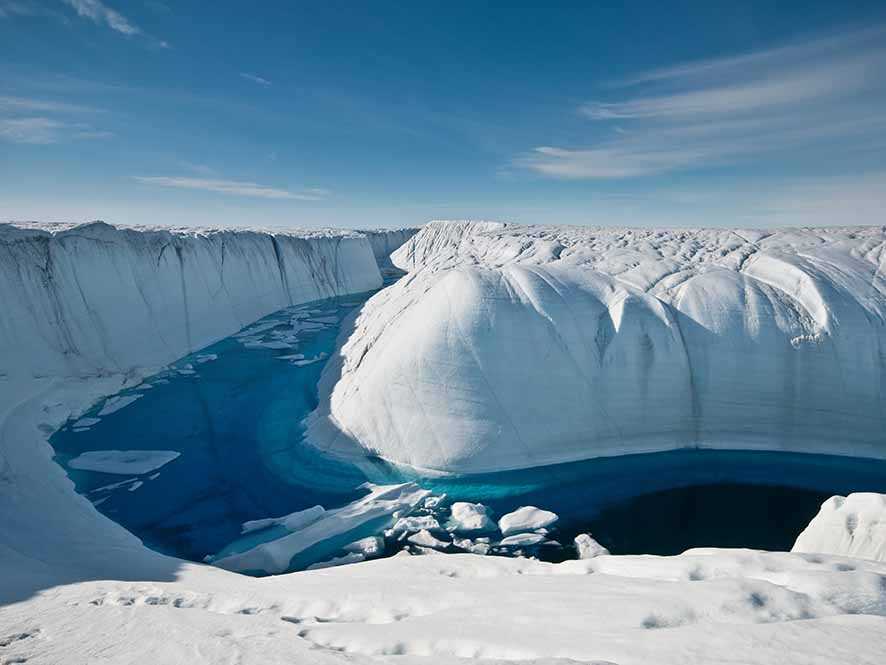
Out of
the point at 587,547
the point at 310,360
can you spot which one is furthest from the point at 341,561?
the point at 310,360

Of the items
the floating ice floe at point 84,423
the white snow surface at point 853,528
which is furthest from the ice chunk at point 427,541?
the floating ice floe at point 84,423

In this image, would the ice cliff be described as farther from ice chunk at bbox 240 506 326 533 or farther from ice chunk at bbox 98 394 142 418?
ice chunk at bbox 240 506 326 533

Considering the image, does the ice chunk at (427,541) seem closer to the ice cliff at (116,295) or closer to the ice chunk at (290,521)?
the ice chunk at (290,521)

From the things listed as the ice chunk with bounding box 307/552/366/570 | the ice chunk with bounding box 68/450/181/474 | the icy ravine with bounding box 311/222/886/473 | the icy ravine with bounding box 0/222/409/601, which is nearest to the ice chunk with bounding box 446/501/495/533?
the icy ravine with bounding box 311/222/886/473

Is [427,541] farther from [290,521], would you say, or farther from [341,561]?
[290,521]

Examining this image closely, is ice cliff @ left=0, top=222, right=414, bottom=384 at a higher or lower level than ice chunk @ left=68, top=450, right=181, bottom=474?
higher

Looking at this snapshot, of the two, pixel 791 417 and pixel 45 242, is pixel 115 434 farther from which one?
pixel 791 417

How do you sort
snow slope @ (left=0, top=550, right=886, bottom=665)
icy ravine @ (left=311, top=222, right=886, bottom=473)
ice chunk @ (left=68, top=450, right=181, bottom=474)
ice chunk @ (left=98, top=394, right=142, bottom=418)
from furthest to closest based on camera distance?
ice chunk @ (left=98, top=394, right=142, bottom=418) → icy ravine @ (left=311, top=222, right=886, bottom=473) → ice chunk @ (left=68, top=450, right=181, bottom=474) → snow slope @ (left=0, top=550, right=886, bottom=665)
